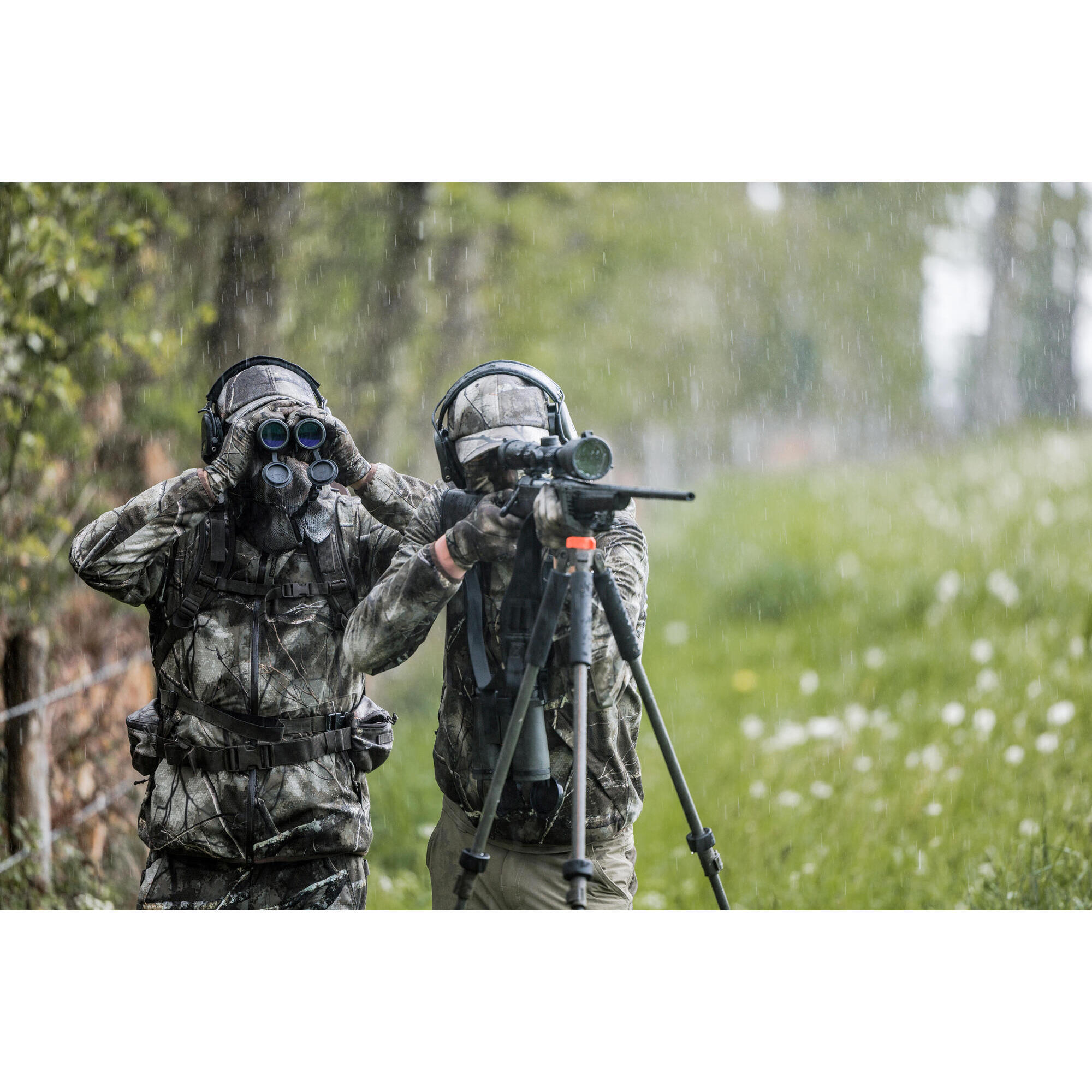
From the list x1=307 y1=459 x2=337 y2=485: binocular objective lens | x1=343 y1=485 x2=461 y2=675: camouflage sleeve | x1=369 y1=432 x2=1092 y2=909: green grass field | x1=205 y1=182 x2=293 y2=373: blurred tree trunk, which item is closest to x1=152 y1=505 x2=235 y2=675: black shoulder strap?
x1=307 y1=459 x2=337 y2=485: binocular objective lens

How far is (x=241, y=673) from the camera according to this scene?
3.26 m

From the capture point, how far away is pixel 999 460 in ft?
29.9

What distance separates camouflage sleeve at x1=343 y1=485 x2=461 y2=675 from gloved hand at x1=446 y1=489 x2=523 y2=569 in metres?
0.07

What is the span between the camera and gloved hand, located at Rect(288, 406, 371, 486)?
320 centimetres

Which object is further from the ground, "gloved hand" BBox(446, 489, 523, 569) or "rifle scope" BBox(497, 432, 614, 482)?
"rifle scope" BBox(497, 432, 614, 482)

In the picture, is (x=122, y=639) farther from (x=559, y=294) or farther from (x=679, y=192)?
(x=679, y=192)

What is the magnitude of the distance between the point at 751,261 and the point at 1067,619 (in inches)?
314

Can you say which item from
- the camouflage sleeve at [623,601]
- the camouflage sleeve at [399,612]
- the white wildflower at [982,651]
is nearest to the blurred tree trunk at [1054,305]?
the white wildflower at [982,651]

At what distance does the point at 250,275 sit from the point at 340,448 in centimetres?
384

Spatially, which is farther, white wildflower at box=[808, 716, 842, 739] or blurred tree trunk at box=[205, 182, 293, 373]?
blurred tree trunk at box=[205, 182, 293, 373]

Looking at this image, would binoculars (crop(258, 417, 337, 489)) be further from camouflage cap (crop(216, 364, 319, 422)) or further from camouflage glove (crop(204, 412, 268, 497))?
camouflage cap (crop(216, 364, 319, 422))

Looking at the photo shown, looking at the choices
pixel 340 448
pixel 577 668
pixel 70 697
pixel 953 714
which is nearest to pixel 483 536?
pixel 577 668

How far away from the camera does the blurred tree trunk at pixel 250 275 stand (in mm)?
6641

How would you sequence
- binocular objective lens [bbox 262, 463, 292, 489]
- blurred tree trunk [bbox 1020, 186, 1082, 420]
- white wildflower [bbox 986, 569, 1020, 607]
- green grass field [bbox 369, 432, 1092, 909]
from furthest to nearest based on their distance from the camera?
1. blurred tree trunk [bbox 1020, 186, 1082, 420]
2. white wildflower [bbox 986, 569, 1020, 607]
3. green grass field [bbox 369, 432, 1092, 909]
4. binocular objective lens [bbox 262, 463, 292, 489]
